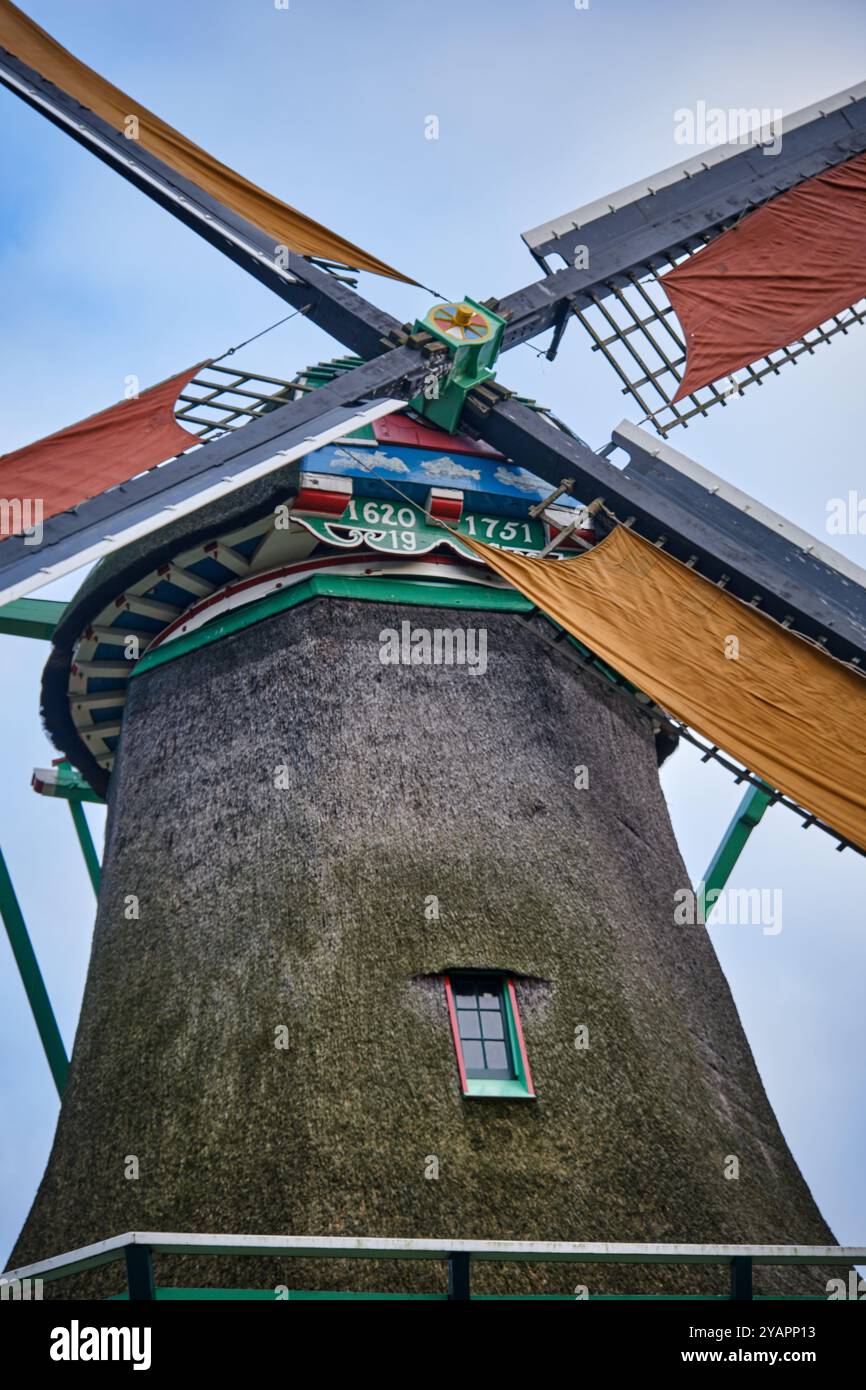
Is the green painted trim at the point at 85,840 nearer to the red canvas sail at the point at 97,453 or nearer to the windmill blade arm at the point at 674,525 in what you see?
the red canvas sail at the point at 97,453

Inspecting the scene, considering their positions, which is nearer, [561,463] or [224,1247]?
[224,1247]

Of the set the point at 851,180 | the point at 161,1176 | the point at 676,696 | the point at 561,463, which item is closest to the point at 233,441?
the point at 561,463

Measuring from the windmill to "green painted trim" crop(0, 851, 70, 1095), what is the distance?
3.52 feet

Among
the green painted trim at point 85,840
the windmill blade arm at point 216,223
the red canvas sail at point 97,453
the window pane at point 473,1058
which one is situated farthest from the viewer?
the green painted trim at point 85,840

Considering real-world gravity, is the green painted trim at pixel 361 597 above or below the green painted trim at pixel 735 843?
above

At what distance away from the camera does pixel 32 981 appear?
10.0m

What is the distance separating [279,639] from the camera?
8.54m

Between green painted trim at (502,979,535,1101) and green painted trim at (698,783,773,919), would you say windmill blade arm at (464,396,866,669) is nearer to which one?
green painted trim at (698,783,773,919)

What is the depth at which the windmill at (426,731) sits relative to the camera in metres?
6.54

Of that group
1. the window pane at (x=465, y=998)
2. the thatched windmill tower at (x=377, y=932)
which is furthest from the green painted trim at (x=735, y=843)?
the window pane at (x=465, y=998)

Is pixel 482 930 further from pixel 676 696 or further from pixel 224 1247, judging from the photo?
pixel 224 1247

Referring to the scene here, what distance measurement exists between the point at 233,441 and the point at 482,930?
289cm

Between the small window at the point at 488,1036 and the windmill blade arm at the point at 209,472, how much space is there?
102 inches

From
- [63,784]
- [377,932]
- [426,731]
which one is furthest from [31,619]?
[377,932]
